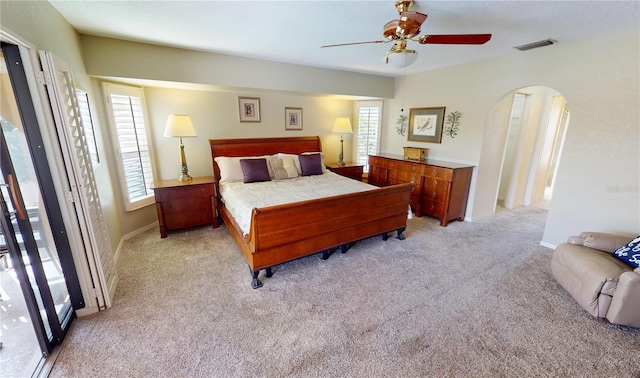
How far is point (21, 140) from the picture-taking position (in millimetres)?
1738

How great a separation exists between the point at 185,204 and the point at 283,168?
1.54 m

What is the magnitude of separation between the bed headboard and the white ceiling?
145cm

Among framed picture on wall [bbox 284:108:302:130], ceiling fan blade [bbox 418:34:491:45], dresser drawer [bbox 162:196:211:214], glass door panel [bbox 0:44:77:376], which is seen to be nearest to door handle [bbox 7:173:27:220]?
glass door panel [bbox 0:44:77:376]

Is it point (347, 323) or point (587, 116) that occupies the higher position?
point (587, 116)

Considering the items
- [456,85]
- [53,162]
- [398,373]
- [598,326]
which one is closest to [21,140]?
[53,162]

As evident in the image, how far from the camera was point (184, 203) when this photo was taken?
365 centimetres

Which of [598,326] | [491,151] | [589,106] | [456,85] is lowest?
[598,326]

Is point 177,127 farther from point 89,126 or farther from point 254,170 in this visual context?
point 254,170

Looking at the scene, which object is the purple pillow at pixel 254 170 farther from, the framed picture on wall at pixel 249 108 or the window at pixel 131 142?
the window at pixel 131 142

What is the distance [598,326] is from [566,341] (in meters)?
0.43

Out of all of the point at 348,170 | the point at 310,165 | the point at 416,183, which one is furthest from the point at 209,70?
the point at 416,183

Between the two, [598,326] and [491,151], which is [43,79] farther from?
[491,151]

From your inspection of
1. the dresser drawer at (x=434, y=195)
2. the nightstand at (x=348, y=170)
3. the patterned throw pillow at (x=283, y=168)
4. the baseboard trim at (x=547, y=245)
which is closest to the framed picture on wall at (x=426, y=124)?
the dresser drawer at (x=434, y=195)

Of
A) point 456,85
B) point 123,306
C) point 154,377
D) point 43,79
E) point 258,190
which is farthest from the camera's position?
point 456,85
